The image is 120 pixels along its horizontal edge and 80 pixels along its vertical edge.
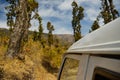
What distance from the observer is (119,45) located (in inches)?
52.9

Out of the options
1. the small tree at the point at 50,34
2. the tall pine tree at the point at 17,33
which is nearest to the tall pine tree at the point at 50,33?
the small tree at the point at 50,34

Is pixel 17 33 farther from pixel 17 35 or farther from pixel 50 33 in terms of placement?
pixel 50 33

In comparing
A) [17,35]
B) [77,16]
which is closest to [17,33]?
[17,35]

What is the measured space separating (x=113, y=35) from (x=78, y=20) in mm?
61481

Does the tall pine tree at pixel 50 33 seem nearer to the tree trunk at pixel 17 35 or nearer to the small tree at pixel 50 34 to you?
the small tree at pixel 50 34

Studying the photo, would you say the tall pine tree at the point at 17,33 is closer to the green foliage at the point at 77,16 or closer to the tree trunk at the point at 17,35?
the tree trunk at the point at 17,35

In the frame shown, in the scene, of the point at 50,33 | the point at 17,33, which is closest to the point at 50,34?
the point at 50,33

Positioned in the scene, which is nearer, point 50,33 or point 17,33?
point 17,33

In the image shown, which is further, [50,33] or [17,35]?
[50,33]

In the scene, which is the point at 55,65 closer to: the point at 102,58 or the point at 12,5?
the point at 12,5

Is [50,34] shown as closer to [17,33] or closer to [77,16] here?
[77,16]

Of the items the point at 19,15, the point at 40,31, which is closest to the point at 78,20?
the point at 40,31

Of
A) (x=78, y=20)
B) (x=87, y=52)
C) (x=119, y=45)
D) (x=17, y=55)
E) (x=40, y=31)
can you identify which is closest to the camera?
(x=119, y=45)

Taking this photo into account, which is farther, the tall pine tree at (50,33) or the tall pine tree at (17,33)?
the tall pine tree at (50,33)
